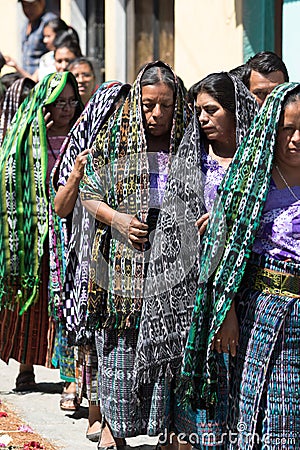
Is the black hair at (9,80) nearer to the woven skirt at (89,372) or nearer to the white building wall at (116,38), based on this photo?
the white building wall at (116,38)

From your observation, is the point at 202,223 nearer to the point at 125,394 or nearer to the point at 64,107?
the point at 125,394

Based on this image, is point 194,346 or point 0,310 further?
point 0,310

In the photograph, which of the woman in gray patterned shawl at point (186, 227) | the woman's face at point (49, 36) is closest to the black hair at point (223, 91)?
the woman in gray patterned shawl at point (186, 227)

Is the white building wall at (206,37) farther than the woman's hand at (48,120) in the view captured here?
Yes

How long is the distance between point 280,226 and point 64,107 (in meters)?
2.66

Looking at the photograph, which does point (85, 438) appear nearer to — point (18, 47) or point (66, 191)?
point (66, 191)

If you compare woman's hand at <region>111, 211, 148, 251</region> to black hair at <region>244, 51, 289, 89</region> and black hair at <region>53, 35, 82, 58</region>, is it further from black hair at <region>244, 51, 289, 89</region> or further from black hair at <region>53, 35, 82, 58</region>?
black hair at <region>53, 35, 82, 58</region>

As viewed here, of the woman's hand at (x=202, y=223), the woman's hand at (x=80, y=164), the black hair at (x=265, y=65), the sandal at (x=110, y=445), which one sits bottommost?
the sandal at (x=110, y=445)

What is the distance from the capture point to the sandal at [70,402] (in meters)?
6.73

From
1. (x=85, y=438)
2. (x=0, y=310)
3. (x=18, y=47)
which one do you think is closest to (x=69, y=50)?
(x=0, y=310)

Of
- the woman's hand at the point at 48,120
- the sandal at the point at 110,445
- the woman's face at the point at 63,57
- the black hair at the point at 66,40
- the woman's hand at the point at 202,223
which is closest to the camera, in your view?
the woman's hand at the point at 202,223

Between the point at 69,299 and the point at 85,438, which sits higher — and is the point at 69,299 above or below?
above

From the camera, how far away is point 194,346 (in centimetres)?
452

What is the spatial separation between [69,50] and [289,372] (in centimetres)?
518
